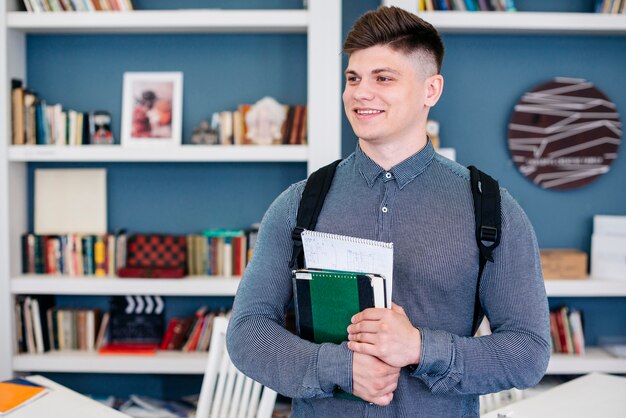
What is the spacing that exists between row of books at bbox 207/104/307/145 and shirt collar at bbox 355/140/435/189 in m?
1.73

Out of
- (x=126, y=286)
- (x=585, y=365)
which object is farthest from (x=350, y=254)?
(x=585, y=365)

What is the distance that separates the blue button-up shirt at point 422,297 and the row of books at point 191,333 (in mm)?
1857

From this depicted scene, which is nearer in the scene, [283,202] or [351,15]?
[283,202]

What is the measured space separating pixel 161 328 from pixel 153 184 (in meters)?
0.72

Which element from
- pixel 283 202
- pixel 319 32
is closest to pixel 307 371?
Answer: pixel 283 202

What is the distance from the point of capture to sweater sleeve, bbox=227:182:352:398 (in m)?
1.30

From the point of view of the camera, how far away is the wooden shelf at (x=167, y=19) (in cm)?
311

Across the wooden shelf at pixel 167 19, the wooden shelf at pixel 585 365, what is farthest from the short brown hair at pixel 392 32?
the wooden shelf at pixel 585 365

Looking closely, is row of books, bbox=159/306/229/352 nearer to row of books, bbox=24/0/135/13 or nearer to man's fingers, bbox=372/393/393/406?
row of books, bbox=24/0/135/13

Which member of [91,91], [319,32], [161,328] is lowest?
[161,328]

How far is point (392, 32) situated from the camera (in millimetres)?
1414

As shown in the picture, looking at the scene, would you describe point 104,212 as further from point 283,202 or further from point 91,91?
point 283,202

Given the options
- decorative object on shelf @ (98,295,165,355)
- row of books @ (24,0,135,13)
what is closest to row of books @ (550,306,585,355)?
decorative object on shelf @ (98,295,165,355)

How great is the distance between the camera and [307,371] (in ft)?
4.31
